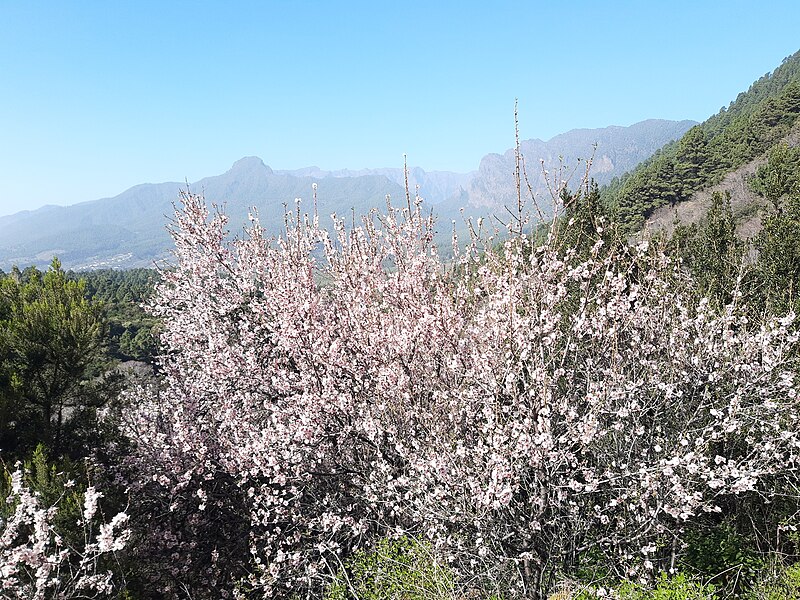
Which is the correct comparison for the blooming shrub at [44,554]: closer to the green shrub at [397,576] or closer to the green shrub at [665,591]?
the green shrub at [397,576]

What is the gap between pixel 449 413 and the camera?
5.98 m

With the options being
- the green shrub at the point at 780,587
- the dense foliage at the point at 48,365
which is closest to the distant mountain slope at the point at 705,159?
the green shrub at the point at 780,587

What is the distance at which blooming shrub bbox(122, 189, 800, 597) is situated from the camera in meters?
5.11

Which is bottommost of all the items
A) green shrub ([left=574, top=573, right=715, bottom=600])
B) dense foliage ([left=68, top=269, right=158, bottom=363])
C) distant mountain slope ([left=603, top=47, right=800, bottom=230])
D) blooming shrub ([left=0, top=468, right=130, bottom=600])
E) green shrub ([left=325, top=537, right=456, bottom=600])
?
dense foliage ([left=68, top=269, right=158, bottom=363])

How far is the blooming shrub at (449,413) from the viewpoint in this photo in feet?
16.8

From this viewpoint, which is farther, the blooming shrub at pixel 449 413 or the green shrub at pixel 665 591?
the blooming shrub at pixel 449 413

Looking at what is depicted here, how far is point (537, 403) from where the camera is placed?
5078 millimetres

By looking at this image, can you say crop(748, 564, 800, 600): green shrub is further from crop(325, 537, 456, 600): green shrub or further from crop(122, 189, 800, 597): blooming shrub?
crop(325, 537, 456, 600): green shrub

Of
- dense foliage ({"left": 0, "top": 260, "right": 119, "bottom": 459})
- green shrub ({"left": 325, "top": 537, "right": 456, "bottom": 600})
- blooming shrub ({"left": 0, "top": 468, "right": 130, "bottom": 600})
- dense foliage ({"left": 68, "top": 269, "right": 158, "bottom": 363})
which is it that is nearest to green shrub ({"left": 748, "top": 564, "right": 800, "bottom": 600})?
green shrub ({"left": 325, "top": 537, "right": 456, "bottom": 600})

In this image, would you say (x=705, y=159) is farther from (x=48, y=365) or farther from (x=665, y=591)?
(x=48, y=365)

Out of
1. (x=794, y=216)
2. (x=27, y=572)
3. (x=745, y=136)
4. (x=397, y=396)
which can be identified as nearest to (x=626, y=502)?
(x=397, y=396)

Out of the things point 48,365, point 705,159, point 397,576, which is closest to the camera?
point 397,576

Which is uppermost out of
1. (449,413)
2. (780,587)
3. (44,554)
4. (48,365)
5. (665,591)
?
(48,365)

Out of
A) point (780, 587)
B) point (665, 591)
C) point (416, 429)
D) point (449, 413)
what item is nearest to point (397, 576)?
point (416, 429)
